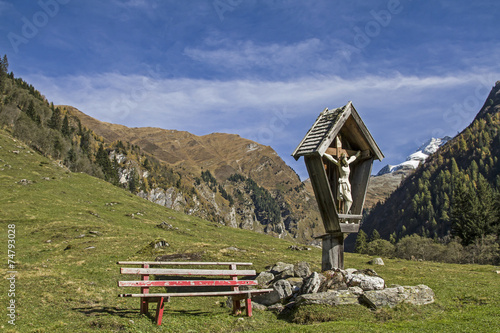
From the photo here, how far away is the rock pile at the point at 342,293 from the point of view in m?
14.8

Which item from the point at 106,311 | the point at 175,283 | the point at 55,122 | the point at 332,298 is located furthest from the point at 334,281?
the point at 55,122

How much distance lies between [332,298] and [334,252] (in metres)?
3.45

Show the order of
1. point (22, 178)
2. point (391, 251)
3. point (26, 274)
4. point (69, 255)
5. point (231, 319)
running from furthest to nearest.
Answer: point (391, 251) → point (22, 178) → point (69, 255) → point (26, 274) → point (231, 319)

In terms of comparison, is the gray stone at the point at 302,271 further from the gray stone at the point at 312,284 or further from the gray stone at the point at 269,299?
the gray stone at the point at 312,284

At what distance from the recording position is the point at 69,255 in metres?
32.2

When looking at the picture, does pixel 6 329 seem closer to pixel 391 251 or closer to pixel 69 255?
pixel 69 255

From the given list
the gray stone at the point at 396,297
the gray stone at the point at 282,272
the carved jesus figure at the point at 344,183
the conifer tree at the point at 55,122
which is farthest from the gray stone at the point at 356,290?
the conifer tree at the point at 55,122

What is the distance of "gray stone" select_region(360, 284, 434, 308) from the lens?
48.2ft

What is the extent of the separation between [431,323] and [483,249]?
5951 cm

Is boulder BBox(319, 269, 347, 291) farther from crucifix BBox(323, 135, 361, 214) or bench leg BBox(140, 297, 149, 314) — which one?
bench leg BBox(140, 297, 149, 314)

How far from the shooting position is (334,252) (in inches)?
712

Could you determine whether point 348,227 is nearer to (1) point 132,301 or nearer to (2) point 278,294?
(2) point 278,294

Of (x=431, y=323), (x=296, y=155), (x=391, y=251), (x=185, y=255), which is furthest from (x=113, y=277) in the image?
(x=391, y=251)

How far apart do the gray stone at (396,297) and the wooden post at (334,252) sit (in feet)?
9.77
